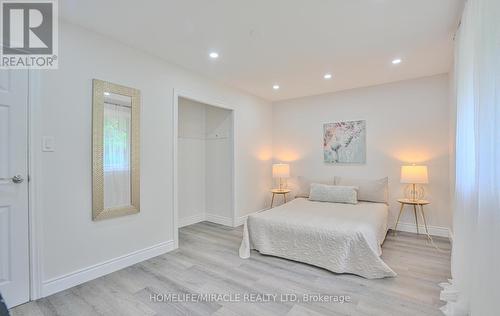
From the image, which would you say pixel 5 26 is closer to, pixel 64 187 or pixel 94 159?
pixel 94 159

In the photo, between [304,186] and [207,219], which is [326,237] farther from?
[207,219]

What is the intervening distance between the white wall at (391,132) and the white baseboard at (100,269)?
2997 millimetres

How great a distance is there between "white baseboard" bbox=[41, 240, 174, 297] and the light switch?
115 centimetres

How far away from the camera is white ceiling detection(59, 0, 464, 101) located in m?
1.99

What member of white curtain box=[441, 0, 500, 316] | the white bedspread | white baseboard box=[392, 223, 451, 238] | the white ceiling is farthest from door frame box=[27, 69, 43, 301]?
white baseboard box=[392, 223, 451, 238]

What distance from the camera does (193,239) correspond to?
3574mm

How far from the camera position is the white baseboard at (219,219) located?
14.1 ft

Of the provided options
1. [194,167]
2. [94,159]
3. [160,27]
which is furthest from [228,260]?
[160,27]

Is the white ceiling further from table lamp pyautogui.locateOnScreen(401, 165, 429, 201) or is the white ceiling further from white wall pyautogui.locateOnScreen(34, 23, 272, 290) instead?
table lamp pyautogui.locateOnScreen(401, 165, 429, 201)

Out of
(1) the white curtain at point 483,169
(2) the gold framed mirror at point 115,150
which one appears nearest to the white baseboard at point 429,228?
(1) the white curtain at point 483,169

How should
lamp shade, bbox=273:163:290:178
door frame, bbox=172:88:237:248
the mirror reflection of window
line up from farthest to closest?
lamp shade, bbox=273:163:290:178 → door frame, bbox=172:88:237:248 → the mirror reflection of window

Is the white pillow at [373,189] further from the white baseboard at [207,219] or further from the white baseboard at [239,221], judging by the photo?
the white baseboard at [207,219]

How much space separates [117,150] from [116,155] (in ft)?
0.18

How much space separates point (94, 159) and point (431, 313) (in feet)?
10.5
